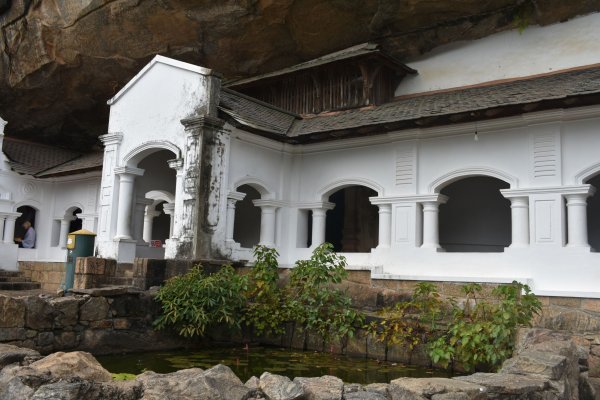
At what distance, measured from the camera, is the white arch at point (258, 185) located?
442 inches

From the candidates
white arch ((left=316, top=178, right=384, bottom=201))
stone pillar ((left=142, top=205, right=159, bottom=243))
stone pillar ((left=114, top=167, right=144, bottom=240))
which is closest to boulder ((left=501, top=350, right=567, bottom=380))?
white arch ((left=316, top=178, right=384, bottom=201))

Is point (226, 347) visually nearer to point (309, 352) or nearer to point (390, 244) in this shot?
point (309, 352)

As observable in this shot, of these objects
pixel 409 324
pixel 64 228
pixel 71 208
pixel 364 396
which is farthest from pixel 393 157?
pixel 64 228

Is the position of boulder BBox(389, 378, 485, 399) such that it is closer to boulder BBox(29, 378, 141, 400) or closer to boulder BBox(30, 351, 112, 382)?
boulder BBox(29, 378, 141, 400)

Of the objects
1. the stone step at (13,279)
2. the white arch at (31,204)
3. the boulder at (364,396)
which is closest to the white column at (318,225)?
the stone step at (13,279)

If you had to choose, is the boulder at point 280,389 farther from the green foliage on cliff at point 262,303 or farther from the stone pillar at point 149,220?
the stone pillar at point 149,220

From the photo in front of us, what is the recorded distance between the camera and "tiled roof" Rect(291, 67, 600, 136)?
29.7ft

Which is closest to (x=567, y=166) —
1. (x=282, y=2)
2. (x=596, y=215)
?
(x=596, y=215)

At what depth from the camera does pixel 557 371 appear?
15.1ft

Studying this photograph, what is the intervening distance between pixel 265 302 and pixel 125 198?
486 centimetres

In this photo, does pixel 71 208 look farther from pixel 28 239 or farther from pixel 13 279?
pixel 13 279

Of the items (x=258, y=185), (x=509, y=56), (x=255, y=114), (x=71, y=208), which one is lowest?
(x=71, y=208)

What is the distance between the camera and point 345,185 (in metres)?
11.8

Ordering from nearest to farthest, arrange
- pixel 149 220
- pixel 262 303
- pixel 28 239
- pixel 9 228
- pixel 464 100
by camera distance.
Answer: pixel 262 303, pixel 464 100, pixel 9 228, pixel 28 239, pixel 149 220
